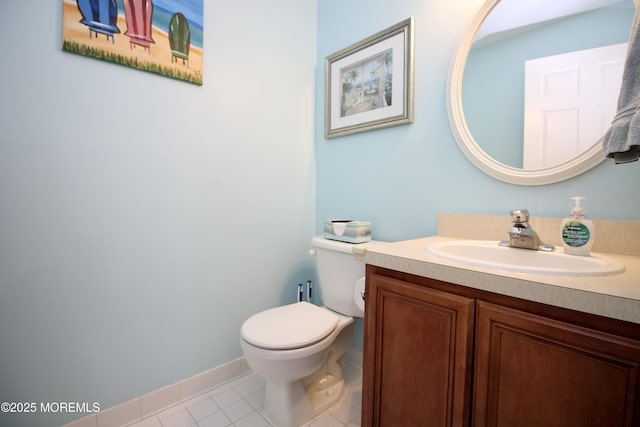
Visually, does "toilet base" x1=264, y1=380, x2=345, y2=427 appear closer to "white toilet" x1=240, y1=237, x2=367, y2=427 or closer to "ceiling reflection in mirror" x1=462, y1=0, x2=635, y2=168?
"white toilet" x1=240, y1=237, x2=367, y2=427

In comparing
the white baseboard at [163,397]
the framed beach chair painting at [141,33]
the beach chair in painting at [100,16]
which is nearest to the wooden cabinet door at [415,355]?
the white baseboard at [163,397]


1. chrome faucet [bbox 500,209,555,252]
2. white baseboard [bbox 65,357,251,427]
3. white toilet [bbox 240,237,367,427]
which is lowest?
white baseboard [bbox 65,357,251,427]

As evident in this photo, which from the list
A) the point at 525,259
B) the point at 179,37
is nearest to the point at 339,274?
the point at 525,259

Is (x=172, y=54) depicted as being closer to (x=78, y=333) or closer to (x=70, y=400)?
(x=78, y=333)

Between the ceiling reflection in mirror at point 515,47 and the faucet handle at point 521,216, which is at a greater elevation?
the ceiling reflection in mirror at point 515,47

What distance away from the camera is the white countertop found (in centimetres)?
51

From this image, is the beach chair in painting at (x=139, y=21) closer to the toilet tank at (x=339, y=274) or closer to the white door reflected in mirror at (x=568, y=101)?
the toilet tank at (x=339, y=274)

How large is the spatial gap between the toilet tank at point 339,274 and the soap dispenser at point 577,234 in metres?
0.73

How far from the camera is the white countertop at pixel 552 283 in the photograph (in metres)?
0.51

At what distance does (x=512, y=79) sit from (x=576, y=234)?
634 mm

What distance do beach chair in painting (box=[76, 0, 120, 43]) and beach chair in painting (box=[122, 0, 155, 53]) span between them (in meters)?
0.04

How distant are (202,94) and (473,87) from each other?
4.10 ft

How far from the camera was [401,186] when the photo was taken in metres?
1.42

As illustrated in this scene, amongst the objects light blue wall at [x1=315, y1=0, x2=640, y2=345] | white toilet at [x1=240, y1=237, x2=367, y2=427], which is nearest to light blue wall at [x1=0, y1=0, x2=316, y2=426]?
light blue wall at [x1=315, y1=0, x2=640, y2=345]
